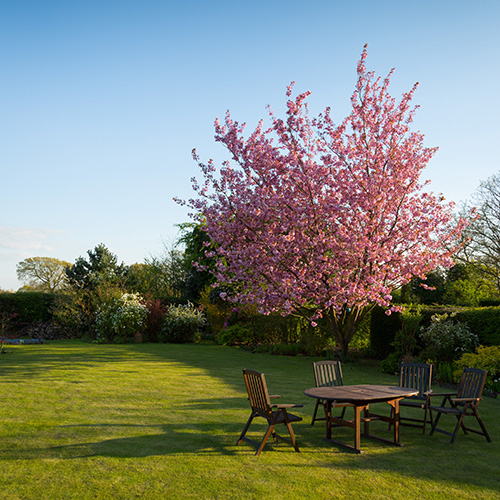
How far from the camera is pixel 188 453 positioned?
552 centimetres

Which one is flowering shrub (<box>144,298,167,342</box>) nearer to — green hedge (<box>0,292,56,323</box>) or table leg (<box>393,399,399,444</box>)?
green hedge (<box>0,292,56,323</box>)

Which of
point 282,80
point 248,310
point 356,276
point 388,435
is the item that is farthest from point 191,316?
point 388,435

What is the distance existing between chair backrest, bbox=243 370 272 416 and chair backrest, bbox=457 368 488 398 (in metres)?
3.16

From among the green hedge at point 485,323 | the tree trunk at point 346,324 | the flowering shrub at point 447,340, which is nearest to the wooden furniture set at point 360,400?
the flowering shrub at point 447,340

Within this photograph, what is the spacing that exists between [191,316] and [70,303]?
23.3ft

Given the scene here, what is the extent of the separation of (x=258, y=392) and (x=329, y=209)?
747 centimetres

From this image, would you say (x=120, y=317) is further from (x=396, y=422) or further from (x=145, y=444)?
(x=396, y=422)

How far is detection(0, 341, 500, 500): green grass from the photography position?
4.51 m

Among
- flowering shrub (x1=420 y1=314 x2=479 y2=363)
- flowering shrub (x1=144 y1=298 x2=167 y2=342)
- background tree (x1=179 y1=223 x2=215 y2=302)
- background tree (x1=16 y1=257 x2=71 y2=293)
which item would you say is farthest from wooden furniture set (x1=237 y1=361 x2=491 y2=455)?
background tree (x1=16 y1=257 x2=71 y2=293)

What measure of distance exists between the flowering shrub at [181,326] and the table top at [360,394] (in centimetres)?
1610

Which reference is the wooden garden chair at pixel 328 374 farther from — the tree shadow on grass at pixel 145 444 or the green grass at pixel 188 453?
the tree shadow on grass at pixel 145 444

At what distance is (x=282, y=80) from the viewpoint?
41.0 feet

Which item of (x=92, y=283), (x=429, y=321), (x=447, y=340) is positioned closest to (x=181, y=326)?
(x=92, y=283)

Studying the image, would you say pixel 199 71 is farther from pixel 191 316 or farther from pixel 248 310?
pixel 191 316
